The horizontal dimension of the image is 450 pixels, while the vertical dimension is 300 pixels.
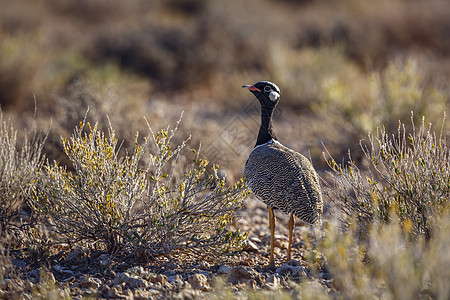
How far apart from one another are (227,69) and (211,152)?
5.39m

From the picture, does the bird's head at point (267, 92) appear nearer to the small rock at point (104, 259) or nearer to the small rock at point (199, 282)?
the small rock at point (199, 282)

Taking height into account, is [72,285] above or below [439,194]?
below

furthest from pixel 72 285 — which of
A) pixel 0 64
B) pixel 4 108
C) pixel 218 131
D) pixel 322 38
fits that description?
pixel 322 38

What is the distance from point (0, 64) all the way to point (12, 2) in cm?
886

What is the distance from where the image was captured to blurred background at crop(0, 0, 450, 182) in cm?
694

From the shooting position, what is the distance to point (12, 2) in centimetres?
1603

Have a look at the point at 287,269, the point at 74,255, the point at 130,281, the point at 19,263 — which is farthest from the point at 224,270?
the point at 19,263

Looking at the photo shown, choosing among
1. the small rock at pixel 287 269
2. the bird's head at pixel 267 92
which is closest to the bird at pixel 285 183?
the small rock at pixel 287 269

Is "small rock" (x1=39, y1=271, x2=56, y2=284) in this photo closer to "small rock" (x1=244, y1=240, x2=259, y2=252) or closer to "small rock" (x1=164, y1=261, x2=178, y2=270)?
"small rock" (x1=164, y1=261, x2=178, y2=270)

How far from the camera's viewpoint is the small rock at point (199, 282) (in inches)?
135

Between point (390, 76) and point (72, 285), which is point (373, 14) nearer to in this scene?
point (390, 76)

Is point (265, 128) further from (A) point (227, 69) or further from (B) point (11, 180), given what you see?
(A) point (227, 69)

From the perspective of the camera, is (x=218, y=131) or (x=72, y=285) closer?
(x=72, y=285)

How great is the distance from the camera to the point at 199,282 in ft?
11.3
